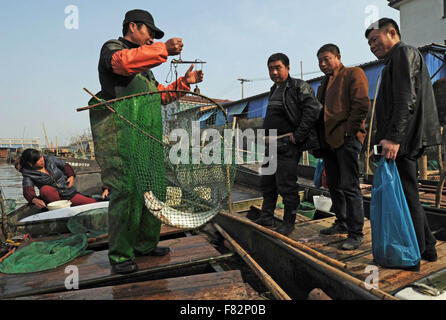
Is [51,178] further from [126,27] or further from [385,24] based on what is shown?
[385,24]

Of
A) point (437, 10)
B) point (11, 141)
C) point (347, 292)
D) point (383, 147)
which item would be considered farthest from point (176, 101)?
point (11, 141)

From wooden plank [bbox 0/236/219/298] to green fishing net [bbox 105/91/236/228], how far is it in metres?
0.45

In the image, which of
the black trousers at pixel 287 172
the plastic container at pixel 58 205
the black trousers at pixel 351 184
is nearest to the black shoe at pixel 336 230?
the black trousers at pixel 351 184

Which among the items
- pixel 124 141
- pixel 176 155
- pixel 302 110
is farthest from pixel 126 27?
pixel 302 110

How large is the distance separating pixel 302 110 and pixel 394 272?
196 cm

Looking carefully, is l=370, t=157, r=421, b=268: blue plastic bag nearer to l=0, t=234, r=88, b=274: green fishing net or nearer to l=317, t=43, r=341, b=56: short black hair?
l=317, t=43, r=341, b=56: short black hair

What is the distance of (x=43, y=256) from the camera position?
2.65 metres

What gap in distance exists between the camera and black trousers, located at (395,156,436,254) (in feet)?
7.14


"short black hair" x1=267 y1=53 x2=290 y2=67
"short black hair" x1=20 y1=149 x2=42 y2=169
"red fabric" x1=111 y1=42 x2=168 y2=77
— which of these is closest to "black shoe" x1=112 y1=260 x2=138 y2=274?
"red fabric" x1=111 y1=42 x2=168 y2=77

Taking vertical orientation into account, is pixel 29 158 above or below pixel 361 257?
above

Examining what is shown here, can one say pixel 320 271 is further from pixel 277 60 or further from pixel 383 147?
pixel 277 60

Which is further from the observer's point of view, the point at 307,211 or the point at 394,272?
the point at 307,211

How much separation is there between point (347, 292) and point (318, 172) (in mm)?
3532

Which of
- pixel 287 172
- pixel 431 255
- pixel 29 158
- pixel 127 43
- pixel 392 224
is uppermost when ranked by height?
pixel 127 43
